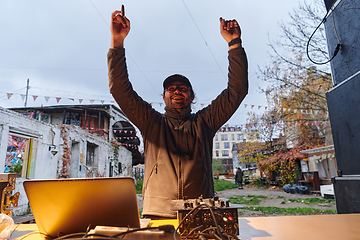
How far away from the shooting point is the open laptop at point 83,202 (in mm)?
733

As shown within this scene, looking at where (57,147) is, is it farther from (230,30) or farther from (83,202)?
(83,202)

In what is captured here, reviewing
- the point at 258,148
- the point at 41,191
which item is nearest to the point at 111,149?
the point at 258,148

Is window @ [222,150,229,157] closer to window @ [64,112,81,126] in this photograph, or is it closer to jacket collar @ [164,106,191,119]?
window @ [64,112,81,126]

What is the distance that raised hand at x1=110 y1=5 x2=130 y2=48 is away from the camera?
5.31 ft

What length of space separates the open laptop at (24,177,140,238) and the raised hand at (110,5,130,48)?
118cm

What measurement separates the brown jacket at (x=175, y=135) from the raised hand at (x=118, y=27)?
2.8 inches

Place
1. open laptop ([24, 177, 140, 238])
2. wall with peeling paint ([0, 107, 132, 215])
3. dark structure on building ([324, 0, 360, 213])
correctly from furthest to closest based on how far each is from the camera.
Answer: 1. wall with peeling paint ([0, 107, 132, 215])
2. dark structure on building ([324, 0, 360, 213])
3. open laptop ([24, 177, 140, 238])

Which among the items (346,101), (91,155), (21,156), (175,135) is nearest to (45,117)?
(91,155)

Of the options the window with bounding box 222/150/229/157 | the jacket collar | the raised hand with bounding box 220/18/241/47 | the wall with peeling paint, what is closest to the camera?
the raised hand with bounding box 220/18/241/47

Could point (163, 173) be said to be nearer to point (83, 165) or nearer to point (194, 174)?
point (194, 174)

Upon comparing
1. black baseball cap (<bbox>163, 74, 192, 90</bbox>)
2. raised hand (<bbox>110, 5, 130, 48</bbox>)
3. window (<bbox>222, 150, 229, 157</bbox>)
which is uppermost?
window (<bbox>222, 150, 229, 157</bbox>)

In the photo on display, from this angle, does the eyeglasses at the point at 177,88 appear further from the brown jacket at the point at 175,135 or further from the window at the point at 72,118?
the window at the point at 72,118

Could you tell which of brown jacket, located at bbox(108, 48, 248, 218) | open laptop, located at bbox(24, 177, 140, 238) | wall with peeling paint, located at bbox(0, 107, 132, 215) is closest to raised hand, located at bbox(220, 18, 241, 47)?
brown jacket, located at bbox(108, 48, 248, 218)

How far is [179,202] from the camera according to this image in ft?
3.08
